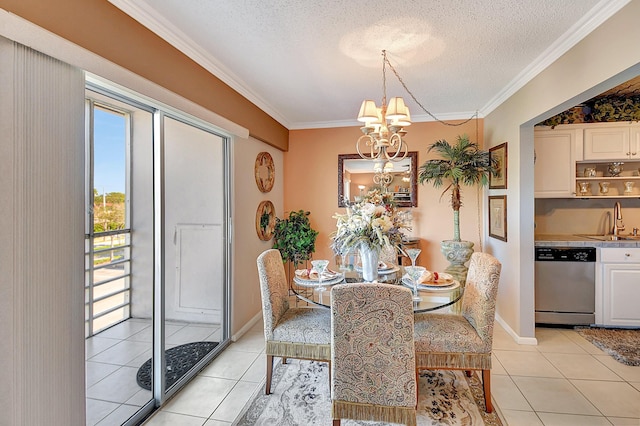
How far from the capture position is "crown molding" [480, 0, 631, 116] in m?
1.84

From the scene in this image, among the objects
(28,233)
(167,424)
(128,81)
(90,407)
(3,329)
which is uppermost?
(128,81)

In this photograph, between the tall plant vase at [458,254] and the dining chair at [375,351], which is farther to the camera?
the tall plant vase at [458,254]

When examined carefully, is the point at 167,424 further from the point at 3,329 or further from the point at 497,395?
the point at 497,395

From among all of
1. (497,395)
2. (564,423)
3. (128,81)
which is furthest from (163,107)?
(564,423)

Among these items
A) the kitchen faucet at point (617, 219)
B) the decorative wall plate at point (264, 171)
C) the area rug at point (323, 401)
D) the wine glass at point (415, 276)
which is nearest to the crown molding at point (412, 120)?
the decorative wall plate at point (264, 171)

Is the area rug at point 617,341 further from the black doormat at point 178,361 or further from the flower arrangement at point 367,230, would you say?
the black doormat at point 178,361

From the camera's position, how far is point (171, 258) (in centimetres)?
294

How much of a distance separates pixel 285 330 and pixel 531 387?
1968 mm

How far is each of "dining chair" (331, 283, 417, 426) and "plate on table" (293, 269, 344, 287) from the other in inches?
28.4

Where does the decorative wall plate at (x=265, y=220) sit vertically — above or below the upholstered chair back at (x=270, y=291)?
above

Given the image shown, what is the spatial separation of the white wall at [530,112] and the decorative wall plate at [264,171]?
2.87 metres

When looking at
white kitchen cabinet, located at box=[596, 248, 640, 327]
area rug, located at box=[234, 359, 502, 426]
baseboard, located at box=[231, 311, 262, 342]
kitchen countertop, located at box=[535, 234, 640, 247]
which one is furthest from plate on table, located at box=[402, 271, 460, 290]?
white kitchen cabinet, located at box=[596, 248, 640, 327]

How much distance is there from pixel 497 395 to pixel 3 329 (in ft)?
9.64

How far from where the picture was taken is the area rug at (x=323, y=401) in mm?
2004
